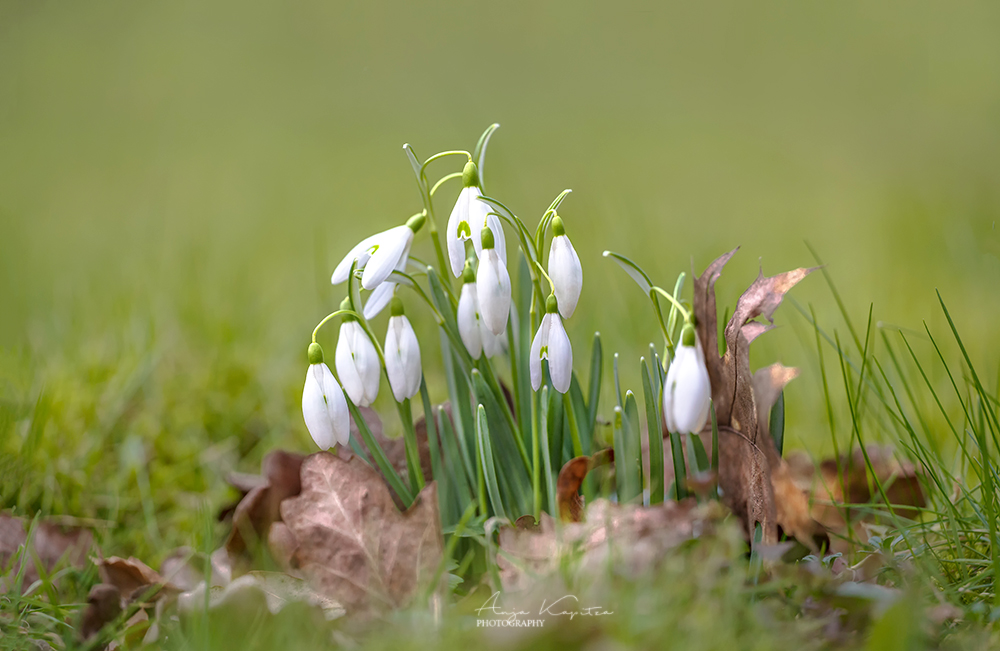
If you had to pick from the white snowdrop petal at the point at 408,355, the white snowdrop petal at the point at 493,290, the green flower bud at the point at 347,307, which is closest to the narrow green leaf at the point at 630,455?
the white snowdrop petal at the point at 493,290

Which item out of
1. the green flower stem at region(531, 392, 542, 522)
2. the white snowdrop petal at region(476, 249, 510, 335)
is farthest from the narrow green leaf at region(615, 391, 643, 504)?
the white snowdrop petal at region(476, 249, 510, 335)

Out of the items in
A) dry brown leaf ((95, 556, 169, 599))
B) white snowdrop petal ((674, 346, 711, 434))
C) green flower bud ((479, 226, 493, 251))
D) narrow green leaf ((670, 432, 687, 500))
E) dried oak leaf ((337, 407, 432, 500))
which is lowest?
dry brown leaf ((95, 556, 169, 599))

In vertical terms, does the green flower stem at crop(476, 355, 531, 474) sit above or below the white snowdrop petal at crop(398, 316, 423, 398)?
below

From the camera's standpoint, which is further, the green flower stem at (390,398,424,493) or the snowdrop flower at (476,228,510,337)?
the green flower stem at (390,398,424,493)

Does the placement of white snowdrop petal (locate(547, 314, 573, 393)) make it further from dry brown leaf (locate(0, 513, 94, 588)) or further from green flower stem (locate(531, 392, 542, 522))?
dry brown leaf (locate(0, 513, 94, 588))

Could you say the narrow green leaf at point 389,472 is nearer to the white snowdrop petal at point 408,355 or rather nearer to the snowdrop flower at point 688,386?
the white snowdrop petal at point 408,355

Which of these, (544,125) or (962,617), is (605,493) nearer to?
(962,617)
